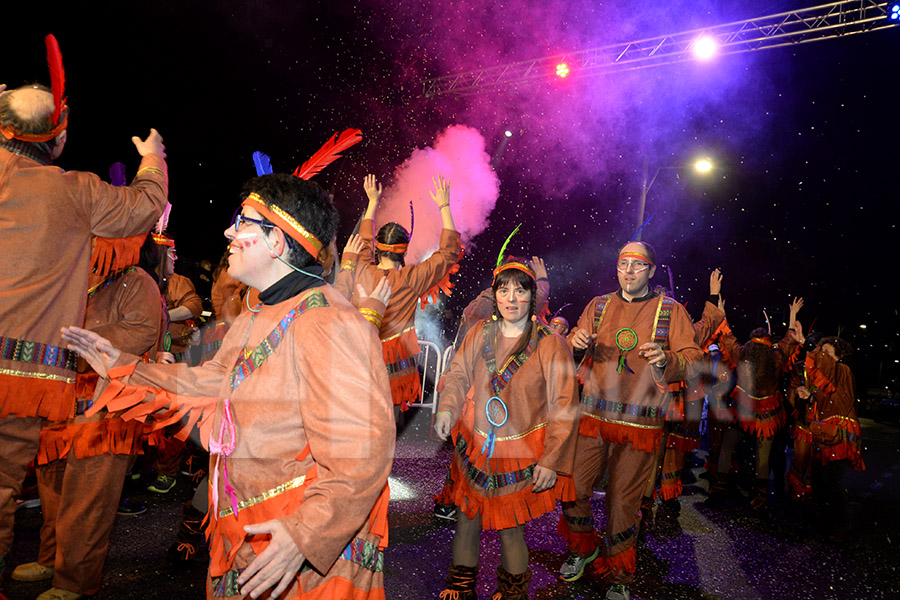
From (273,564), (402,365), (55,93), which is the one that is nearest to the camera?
(273,564)

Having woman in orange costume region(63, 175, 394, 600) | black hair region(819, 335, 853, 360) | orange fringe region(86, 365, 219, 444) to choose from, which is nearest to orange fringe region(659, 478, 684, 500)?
black hair region(819, 335, 853, 360)

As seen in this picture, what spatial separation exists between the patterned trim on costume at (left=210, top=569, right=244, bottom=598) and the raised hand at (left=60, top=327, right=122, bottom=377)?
83cm

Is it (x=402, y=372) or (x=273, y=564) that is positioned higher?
(x=402, y=372)

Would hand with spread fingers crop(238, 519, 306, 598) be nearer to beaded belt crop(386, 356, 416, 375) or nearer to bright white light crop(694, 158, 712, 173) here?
beaded belt crop(386, 356, 416, 375)

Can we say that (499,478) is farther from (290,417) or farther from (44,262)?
(44,262)

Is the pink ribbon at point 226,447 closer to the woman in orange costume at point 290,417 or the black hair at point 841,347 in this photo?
the woman in orange costume at point 290,417

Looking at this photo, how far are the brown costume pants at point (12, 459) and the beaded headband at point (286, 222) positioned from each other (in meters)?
1.70

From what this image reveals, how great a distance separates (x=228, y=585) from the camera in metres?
1.80

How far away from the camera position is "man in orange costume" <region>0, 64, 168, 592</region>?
8.41 ft

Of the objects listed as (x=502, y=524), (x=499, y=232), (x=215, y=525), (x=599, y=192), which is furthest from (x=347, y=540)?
(x=599, y=192)

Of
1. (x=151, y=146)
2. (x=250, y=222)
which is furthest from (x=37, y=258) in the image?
(x=250, y=222)

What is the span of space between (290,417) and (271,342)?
0.24 metres

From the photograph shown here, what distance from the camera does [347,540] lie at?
1.54 m

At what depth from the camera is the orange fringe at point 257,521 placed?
1.70 m
